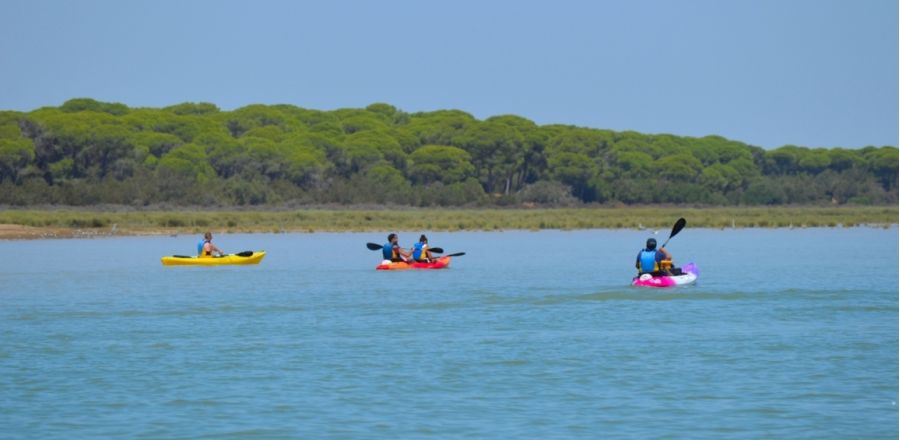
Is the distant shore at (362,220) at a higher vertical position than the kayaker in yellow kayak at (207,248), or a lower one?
higher

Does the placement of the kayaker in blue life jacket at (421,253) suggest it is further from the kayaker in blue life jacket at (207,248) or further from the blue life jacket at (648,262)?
the blue life jacket at (648,262)

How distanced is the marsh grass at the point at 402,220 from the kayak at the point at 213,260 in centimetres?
2193

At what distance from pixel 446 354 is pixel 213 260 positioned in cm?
1729

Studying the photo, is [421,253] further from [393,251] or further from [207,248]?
[207,248]

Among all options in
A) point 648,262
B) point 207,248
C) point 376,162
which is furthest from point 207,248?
point 376,162

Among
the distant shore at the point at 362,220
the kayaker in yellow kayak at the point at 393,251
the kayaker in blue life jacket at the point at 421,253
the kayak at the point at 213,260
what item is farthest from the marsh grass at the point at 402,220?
the kayaker in blue life jacket at the point at 421,253

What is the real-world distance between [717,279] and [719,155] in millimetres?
88050

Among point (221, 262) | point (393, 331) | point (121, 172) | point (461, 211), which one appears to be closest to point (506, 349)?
point (393, 331)

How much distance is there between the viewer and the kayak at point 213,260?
35.8 meters

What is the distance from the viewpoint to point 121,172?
275 ft

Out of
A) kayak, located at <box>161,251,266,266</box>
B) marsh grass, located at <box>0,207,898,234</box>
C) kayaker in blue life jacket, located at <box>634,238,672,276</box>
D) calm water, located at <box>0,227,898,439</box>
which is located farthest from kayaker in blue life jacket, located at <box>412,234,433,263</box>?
marsh grass, located at <box>0,207,898,234</box>

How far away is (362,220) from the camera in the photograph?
68.2 m

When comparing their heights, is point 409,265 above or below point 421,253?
below

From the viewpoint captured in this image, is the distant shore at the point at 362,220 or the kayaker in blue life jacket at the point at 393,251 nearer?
the kayaker in blue life jacket at the point at 393,251
